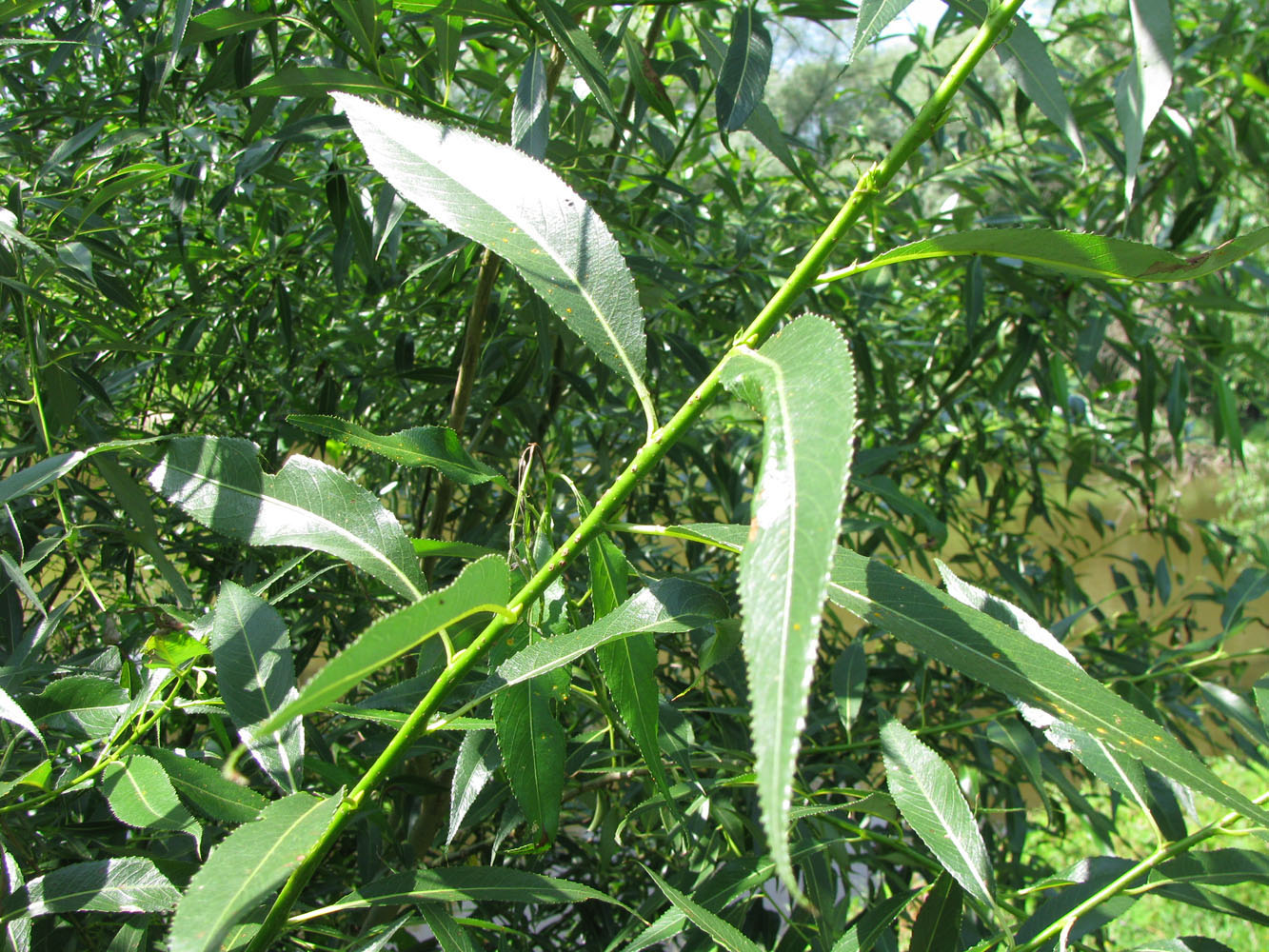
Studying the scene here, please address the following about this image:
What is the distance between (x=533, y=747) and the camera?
0.46m

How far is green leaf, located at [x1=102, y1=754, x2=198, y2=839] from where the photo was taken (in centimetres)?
47

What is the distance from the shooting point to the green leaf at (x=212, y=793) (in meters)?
0.50

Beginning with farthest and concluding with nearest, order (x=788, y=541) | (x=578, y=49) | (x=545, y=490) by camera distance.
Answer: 1. (x=545, y=490)
2. (x=578, y=49)
3. (x=788, y=541)

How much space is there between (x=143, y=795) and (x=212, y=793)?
3cm

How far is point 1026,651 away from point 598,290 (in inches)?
10.0

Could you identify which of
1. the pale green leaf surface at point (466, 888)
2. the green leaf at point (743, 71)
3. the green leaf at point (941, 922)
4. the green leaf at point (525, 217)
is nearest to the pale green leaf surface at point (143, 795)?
the pale green leaf surface at point (466, 888)

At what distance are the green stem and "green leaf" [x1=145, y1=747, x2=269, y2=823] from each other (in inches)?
4.5

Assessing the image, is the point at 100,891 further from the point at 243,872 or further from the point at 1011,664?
the point at 1011,664

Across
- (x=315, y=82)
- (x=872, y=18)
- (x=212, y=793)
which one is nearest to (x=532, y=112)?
(x=315, y=82)

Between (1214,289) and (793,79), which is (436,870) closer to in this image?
(1214,289)

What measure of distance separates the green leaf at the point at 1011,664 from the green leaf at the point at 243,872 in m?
0.24

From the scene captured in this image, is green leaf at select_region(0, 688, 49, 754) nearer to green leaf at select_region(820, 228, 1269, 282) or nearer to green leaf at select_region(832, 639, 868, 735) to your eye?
green leaf at select_region(820, 228, 1269, 282)

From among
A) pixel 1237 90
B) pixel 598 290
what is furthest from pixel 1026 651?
pixel 1237 90

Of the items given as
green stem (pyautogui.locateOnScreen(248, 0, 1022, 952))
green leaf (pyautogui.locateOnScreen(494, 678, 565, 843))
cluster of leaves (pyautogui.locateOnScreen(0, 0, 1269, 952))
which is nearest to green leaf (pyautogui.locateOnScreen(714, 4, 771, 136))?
cluster of leaves (pyautogui.locateOnScreen(0, 0, 1269, 952))
